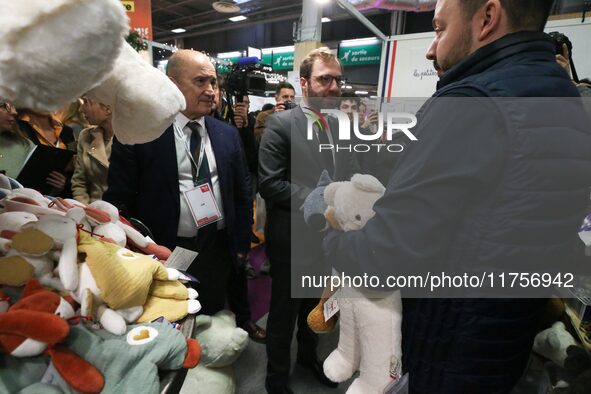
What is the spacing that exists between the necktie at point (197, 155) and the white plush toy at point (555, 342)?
147 cm

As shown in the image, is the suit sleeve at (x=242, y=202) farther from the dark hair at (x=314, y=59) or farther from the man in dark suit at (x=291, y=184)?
the dark hair at (x=314, y=59)

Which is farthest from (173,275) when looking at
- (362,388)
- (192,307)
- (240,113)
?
(240,113)

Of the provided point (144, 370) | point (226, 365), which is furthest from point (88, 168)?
point (144, 370)

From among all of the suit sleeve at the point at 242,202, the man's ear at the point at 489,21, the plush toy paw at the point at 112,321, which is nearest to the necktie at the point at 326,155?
the suit sleeve at the point at 242,202

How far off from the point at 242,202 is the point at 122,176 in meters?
0.55

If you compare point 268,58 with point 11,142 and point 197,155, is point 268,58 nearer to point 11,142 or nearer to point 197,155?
point 11,142

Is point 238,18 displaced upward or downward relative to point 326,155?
upward

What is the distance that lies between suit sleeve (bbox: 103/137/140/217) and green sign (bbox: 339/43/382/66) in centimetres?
959

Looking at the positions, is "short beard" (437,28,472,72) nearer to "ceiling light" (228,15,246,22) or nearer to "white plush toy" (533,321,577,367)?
"white plush toy" (533,321,577,367)

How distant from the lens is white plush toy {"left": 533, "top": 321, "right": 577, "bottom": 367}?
128 cm

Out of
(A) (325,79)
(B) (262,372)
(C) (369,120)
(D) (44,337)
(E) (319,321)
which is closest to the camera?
(D) (44,337)

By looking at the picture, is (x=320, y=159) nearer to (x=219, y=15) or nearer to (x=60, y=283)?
(x=60, y=283)

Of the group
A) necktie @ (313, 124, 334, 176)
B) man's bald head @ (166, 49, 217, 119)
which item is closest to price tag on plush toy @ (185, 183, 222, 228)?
man's bald head @ (166, 49, 217, 119)

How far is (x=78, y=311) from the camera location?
52cm
